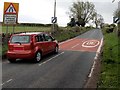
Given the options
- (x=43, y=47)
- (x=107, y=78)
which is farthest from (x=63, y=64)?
(x=107, y=78)

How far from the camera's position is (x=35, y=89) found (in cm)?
1012

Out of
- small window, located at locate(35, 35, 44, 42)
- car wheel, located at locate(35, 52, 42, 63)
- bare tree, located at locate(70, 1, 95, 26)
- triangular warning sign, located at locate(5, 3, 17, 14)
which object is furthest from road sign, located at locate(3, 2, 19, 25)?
bare tree, located at locate(70, 1, 95, 26)

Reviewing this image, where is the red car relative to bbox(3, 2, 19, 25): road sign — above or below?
below

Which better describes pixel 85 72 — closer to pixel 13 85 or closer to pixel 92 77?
pixel 92 77

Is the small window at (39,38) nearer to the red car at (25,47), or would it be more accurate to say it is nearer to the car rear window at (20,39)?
the red car at (25,47)

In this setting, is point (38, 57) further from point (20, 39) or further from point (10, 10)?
point (10, 10)

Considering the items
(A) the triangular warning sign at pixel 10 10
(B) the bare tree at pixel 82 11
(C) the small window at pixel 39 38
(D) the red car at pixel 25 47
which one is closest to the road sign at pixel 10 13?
(A) the triangular warning sign at pixel 10 10

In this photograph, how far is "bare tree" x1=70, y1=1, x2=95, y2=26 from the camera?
352 feet

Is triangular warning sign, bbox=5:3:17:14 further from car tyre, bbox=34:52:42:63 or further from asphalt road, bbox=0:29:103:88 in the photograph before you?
asphalt road, bbox=0:29:103:88

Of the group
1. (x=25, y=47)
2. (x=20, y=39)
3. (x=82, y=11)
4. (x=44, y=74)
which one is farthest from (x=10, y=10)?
(x=82, y=11)

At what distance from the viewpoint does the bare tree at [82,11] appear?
107 meters

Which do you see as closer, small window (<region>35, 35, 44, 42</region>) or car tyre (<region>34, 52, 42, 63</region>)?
car tyre (<region>34, 52, 42, 63</region>)

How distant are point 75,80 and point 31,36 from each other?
5729mm

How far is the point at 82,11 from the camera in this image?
358 ft
